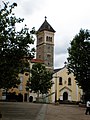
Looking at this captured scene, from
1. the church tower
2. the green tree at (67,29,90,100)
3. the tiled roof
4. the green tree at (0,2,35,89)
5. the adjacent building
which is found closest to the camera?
the green tree at (0,2,35,89)

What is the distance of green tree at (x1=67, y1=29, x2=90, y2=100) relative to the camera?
5819 cm

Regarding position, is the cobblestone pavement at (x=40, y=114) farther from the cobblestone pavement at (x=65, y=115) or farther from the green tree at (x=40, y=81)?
the green tree at (x=40, y=81)

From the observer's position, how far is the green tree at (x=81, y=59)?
191ft

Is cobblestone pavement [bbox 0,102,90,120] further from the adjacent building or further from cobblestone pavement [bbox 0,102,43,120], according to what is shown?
the adjacent building

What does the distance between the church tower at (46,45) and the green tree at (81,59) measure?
5899 cm

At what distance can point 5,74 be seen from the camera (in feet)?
93.0

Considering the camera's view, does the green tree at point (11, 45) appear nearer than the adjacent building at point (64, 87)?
Yes

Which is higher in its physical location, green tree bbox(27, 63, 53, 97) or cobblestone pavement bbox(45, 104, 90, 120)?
green tree bbox(27, 63, 53, 97)

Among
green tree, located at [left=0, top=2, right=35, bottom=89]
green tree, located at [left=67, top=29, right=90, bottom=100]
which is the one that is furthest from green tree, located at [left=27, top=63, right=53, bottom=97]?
green tree, located at [left=0, top=2, right=35, bottom=89]

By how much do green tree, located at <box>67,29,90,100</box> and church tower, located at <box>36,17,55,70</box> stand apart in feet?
194

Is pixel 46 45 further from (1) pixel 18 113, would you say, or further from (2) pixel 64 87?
(1) pixel 18 113

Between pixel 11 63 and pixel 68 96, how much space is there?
85.7 metres

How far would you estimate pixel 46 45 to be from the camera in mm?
125062

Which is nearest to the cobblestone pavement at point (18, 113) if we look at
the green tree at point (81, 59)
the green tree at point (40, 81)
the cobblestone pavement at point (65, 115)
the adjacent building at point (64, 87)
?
the cobblestone pavement at point (65, 115)
